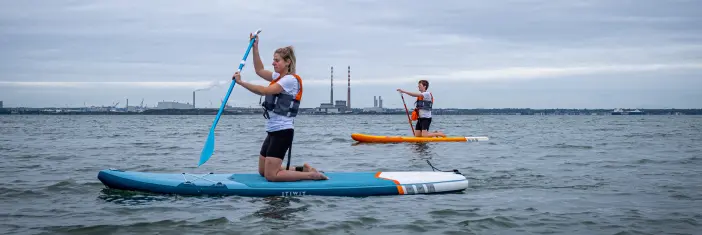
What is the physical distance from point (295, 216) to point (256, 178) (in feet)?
4.48

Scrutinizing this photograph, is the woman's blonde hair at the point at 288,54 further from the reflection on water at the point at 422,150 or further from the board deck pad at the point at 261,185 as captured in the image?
the reflection on water at the point at 422,150

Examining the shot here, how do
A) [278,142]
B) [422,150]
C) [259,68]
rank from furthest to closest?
[422,150], [259,68], [278,142]

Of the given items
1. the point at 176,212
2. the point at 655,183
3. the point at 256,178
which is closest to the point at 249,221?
the point at 176,212

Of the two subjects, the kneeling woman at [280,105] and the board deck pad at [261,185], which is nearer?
the kneeling woman at [280,105]

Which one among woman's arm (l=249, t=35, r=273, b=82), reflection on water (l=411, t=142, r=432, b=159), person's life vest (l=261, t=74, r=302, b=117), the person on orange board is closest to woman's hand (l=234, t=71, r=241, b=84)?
person's life vest (l=261, t=74, r=302, b=117)

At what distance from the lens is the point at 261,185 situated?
25.0 feet

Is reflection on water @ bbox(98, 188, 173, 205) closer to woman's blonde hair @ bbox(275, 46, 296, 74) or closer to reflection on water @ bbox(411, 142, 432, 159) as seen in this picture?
woman's blonde hair @ bbox(275, 46, 296, 74)

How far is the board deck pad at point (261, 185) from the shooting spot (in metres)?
7.64

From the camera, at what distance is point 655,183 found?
9.38m

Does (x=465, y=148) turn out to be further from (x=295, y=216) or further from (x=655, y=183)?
(x=295, y=216)

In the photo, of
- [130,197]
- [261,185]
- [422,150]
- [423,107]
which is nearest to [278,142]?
[261,185]

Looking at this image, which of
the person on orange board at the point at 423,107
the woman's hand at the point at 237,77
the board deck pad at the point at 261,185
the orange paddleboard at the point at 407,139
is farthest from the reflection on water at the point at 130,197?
the orange paddleboard at the point at 407,139

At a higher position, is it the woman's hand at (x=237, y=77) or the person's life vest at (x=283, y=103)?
the woman's hand at (x=237, y=77)

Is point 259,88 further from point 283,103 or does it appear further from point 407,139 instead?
point 407,139
